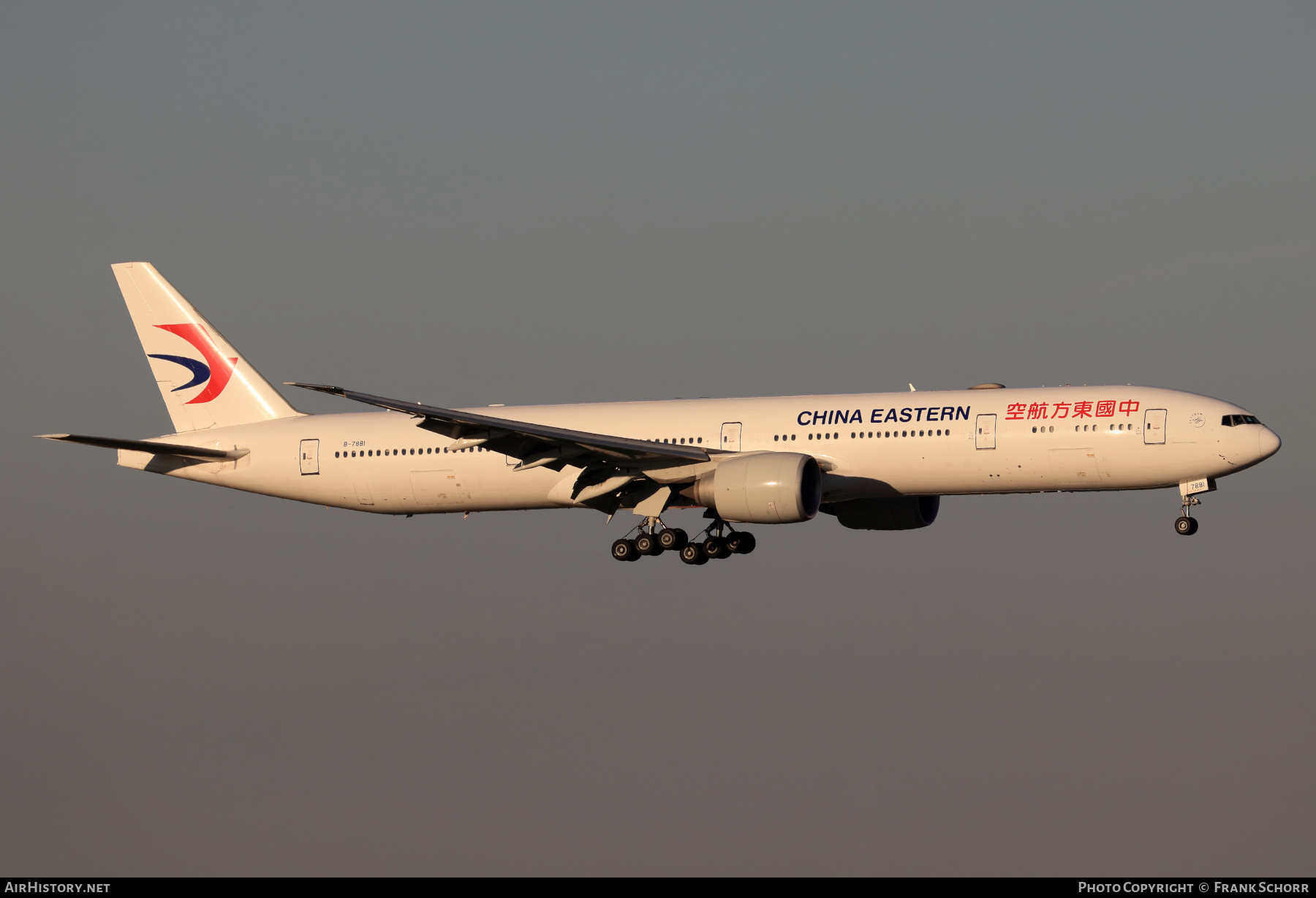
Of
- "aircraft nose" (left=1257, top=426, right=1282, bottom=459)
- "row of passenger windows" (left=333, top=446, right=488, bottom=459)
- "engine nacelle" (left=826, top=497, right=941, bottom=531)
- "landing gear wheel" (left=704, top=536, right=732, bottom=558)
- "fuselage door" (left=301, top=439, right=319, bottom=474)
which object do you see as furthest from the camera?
"fuselage door" (left=301, top=439, right=319, bottom=474)

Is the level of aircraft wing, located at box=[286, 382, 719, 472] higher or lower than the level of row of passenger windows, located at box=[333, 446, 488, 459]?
lower

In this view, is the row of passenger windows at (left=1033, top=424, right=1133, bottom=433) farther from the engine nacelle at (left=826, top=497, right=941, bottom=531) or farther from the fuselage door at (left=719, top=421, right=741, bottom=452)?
the fuselage door at (left=719, top=421, right=741, bottom=452)

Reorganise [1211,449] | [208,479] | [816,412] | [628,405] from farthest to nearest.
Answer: [208,479] < [628,405] < [816,412] < [1211,449]

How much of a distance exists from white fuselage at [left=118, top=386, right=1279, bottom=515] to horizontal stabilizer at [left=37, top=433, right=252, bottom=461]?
0.31 meters

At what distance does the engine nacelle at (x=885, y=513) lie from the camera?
52062 millimetres

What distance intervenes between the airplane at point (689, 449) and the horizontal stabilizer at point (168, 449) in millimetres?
63

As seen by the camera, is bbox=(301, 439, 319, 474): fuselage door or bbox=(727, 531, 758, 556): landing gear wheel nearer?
bbox=(727, 531, 758, 556): landing gear wheel

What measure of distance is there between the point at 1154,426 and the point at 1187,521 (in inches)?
119

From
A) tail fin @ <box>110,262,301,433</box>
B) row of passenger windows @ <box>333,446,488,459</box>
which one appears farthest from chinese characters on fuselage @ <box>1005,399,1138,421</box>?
tail fin @ <box>110,262,301,433</box>

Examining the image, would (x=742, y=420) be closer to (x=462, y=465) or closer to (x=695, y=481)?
(x=695, y=481)

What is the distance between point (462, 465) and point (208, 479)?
10.0 m

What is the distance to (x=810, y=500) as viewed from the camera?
152ft

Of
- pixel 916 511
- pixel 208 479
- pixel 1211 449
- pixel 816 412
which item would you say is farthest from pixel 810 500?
pixel 208 479

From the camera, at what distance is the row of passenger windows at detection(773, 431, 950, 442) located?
46.7 meters
